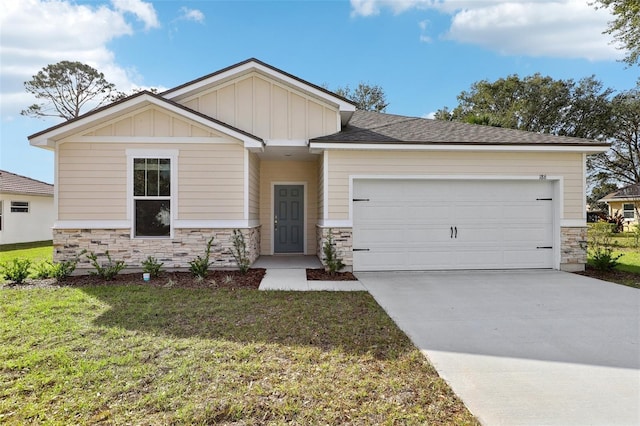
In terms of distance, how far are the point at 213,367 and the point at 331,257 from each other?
205 inches

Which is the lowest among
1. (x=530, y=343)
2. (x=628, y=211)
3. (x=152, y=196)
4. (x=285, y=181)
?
(x=530, y=343)

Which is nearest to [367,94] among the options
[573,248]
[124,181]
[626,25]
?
[626,25]

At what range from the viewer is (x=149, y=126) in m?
8.34

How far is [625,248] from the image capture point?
46.6 ft

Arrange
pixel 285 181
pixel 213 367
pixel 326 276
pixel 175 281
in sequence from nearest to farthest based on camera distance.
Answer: pixel 213 367
pixel 175 281
pixel 326 276
pixel 285 181

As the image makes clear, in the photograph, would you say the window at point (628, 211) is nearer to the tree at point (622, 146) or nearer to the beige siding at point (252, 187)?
the tree at point (622, 146)

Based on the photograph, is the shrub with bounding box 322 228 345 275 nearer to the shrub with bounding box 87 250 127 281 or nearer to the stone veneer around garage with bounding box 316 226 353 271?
the stone veneer around garage with bounding box 316 226 353 271

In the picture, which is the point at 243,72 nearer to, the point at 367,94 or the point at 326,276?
the point at 326,276

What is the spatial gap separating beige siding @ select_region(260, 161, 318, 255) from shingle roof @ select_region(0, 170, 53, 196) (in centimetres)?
1212

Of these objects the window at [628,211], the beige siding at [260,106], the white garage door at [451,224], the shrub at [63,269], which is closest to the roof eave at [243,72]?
the beige siding at [260,106]

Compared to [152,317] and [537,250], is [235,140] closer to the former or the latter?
[152,317]

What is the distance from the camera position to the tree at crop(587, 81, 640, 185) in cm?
2627

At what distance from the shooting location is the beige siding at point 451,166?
862 centimetres

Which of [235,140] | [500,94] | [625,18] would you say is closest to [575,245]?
[235,140]
